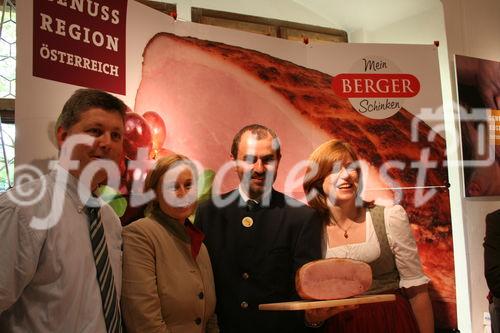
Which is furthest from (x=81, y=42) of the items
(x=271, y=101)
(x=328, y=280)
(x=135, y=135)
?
(x=328, y=280)

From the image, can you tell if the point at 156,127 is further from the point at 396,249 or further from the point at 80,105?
the point at 396,249

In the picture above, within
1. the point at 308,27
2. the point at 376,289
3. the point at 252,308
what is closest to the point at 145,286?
the point at 252,308

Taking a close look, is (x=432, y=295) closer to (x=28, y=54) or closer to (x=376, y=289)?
(x=376, y=289)

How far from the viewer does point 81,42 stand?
6.98ft

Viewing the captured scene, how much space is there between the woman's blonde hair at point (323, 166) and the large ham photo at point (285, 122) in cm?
5

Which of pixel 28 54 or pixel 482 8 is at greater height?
pixel 482 8

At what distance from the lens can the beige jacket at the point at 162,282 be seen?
178 cm

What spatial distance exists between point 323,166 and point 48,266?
1.54m

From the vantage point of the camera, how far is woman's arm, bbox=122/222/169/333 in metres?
1.76

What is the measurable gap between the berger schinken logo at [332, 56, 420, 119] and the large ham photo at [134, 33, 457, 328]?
Result: 4cm

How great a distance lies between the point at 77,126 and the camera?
1.70 meters

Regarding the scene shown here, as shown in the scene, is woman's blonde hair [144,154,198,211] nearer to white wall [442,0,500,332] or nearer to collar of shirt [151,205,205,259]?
collar of shirt [151,205,205,259]

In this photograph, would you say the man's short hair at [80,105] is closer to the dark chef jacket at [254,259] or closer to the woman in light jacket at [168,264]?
the woman in light jacket at [168,264]

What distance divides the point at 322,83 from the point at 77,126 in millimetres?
1518
